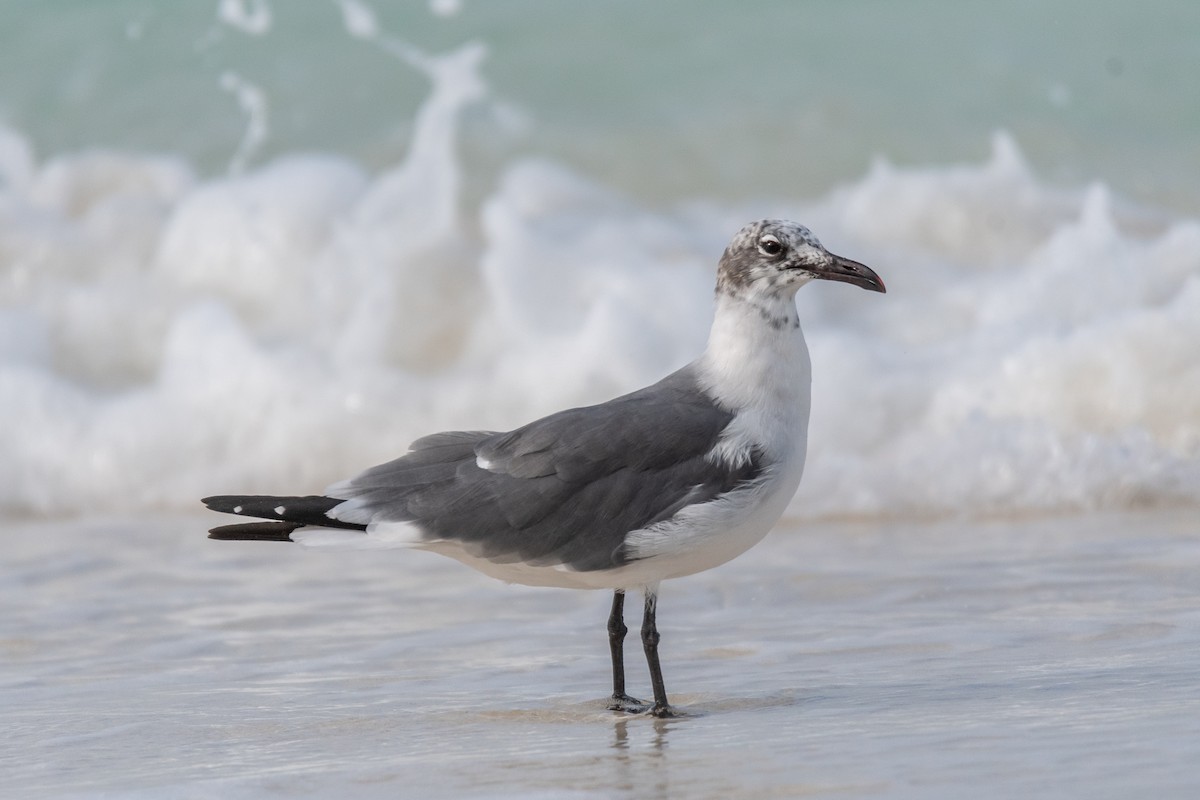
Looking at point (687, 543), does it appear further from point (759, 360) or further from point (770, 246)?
point (770, 246)

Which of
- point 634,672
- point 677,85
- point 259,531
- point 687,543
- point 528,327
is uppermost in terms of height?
point 677,85

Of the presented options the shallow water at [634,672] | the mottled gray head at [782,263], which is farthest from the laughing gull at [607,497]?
the shallow water at [634,672]

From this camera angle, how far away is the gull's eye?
459cm

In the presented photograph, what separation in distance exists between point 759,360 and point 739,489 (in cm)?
42

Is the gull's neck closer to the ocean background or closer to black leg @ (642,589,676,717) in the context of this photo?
black leg @ (642,589,676,717)

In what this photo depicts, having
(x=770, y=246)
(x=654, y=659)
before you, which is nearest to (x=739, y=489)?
(x=654, y=659)

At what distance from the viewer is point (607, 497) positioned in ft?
14.1

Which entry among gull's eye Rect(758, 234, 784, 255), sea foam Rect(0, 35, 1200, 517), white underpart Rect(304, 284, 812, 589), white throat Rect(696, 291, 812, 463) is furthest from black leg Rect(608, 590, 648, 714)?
sea foam Rect(0, 35, 1200, 517)

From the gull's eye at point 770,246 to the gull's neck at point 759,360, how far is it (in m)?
0.12

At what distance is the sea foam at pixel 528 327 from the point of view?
26.3 feet

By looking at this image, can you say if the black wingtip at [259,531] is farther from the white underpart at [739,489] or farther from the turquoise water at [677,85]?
the turquoise water at [677,85]

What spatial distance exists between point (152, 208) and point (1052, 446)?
719cm

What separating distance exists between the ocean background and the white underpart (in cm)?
37

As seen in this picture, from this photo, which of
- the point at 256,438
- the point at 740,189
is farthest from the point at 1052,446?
the point at 740,189
